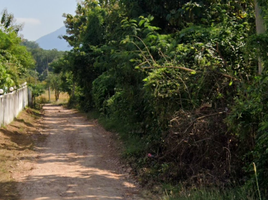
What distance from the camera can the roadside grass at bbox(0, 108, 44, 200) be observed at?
7661mm

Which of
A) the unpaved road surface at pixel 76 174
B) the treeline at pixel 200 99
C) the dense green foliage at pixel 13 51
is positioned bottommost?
the unpaved road surface at pixel 76 174

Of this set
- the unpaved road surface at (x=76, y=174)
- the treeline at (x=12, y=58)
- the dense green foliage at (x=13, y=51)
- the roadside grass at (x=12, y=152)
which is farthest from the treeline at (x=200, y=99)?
the dense green foliage at (x=13, y=51)

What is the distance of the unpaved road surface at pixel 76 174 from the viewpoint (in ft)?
24.1

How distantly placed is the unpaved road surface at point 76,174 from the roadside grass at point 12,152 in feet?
0.78

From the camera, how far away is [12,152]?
11.3 metres

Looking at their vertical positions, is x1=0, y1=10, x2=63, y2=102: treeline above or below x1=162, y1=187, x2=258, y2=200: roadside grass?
above

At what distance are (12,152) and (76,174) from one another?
11.4 ft

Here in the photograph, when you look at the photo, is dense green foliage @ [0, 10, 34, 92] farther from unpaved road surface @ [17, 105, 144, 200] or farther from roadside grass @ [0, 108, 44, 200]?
unpaved road surface @ [17, 105, 144, 200]

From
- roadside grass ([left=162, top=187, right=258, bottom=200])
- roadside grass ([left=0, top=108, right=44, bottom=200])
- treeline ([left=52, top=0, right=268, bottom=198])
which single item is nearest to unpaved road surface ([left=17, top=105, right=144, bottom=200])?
roadside grass ([left=0, top=108, right=44, bottom=200])

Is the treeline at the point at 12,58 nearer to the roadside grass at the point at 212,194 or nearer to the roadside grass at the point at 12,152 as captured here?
the roadside grass at the point at 12,152

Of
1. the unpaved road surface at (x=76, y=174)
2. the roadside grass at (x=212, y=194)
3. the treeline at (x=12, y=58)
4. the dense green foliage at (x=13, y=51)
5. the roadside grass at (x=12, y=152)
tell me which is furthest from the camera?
the dense green foliage at (x=13, y=51)

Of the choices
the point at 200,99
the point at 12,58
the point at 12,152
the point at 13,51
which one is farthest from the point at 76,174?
the point at 13,51

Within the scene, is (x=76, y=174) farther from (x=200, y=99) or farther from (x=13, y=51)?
(x=13, y=51)

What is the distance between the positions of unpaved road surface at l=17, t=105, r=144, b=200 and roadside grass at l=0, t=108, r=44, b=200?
24 centimetres
